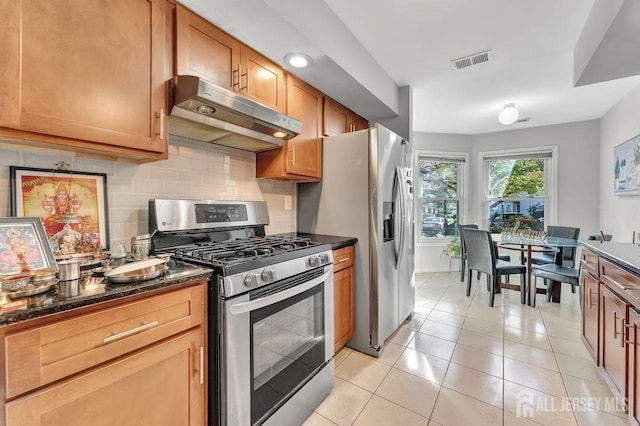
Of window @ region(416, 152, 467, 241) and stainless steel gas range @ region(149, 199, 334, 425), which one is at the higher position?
window @ region(416, 152, 467, 241)

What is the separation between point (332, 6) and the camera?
1.86m

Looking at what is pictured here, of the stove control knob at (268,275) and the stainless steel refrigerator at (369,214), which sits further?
the stainless steel refrigerator at (369,214)

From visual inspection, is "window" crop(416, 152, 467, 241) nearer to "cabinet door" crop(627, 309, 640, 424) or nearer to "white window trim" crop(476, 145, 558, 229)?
"white window trim" crop(476, 145, 558, 229)

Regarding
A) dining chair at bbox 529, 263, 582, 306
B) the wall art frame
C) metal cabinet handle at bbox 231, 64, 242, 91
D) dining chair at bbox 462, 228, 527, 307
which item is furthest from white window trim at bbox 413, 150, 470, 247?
metal cabinet handle at bbox 231, 64, 242, 91

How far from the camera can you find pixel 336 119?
8.96 ft

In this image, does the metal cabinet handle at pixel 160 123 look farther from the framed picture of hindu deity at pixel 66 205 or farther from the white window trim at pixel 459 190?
the white window trim at pixel 459 190

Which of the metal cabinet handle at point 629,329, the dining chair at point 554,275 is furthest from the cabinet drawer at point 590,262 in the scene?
the dining chair at point 554,275

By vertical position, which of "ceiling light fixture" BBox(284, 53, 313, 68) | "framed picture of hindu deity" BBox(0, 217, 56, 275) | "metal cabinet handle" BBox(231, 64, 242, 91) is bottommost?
"framed picture of hindu deity" BBox(0, 217, 56, 275)

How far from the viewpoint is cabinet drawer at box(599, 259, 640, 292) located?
4.55 feet

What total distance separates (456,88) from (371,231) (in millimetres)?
2185

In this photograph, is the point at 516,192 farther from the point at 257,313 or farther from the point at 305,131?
the point at 257,313

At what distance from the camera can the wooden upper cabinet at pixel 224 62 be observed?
1.47 m

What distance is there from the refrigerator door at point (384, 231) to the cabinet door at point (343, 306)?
0.55ft

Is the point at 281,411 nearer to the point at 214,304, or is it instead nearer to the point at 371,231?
the point at 214,304
